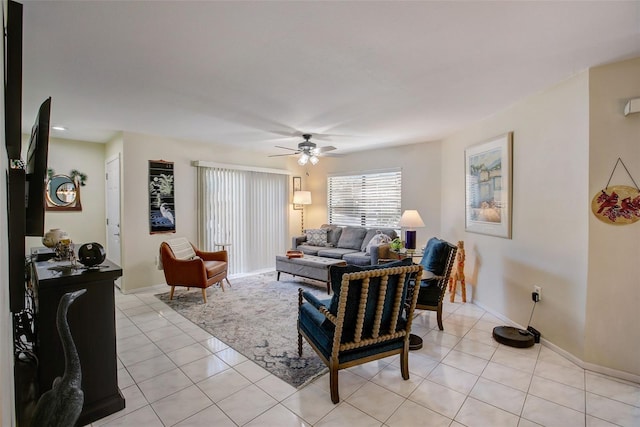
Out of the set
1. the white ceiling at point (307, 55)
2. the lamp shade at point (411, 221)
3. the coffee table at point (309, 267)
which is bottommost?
the coffee table at point (309, 267)

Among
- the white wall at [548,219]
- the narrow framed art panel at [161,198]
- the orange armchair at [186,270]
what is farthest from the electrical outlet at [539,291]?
the narrow framed art panel at [161,198]

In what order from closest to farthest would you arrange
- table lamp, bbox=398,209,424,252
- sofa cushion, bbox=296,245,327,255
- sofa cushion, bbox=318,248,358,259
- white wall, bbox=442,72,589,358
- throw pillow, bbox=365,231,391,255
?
white wall, bbox=442,72,589,358, table lamp, bbox=398,209,424,252, throw pillow, bbox=365,231,391,255, sofa cushion, bbox=318,248,358,259, sofa cushion, bbox=296,245,327,255

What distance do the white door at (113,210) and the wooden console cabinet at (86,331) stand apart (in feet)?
9.41

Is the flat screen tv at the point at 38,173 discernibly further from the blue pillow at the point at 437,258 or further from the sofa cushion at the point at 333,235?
the sofa cushion at the point at 333,235

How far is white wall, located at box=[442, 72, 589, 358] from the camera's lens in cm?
257

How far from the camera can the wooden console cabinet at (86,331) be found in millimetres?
1835

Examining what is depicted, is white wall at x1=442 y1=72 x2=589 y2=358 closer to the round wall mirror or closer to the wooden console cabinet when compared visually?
the wooden console cabinet

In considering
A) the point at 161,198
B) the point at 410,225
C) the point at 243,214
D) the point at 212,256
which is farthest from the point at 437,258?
the point at 161,198

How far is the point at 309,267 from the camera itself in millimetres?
4773

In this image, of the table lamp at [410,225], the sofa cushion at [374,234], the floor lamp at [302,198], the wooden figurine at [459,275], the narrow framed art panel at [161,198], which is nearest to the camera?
the wooden figurine at [459,275]

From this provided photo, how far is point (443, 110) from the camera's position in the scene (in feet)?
11.5

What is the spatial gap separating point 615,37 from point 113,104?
438 cm

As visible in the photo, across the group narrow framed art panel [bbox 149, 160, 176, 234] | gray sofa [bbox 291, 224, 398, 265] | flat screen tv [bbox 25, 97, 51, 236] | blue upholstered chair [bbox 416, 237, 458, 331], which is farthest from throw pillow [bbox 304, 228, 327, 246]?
flat screen tv [bbox 25, 97, 51, 236]

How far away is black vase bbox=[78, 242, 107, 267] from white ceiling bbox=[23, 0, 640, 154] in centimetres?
139
